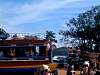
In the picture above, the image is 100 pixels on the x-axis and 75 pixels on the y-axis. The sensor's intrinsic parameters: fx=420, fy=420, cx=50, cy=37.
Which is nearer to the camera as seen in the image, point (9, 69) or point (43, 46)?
point (9, 69)

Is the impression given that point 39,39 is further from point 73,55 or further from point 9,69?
point 73,55

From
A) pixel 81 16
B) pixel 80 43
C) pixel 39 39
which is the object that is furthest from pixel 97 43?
pixel 39 39

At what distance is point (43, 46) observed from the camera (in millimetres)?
13438

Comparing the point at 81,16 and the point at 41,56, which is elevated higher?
the point at 81,16

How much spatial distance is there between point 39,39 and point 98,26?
49.1 m

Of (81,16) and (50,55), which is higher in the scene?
→ (81,16)

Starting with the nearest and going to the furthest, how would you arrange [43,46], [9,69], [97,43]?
[9,69], [43,46], [97,43]

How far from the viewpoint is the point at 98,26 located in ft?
204

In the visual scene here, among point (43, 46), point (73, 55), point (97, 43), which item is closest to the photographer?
point (43, 46)

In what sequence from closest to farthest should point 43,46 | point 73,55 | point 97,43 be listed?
point 43,46 → point 73,55 → point 97,43

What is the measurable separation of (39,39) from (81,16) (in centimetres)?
5184

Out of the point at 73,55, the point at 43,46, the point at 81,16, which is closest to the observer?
the point at 43,46

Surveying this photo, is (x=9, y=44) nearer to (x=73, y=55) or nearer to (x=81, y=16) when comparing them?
(x=73, y=55)

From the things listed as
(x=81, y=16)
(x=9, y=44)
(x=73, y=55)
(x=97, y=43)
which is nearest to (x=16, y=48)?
(x=9, y=44)
